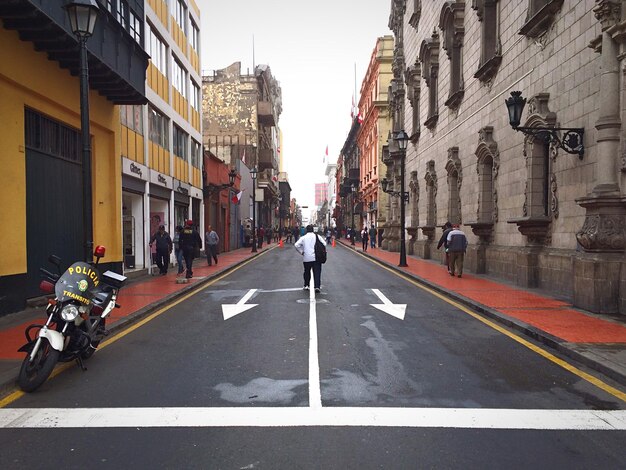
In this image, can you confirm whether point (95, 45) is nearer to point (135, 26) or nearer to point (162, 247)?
point (135, 26)

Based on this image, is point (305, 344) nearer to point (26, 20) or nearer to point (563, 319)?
point (563, 319)

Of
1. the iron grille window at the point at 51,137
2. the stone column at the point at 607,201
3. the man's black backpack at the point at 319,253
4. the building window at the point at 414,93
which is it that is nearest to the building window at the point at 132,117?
the iron grille window at the point at 51,137

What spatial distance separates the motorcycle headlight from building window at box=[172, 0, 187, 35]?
790 inches

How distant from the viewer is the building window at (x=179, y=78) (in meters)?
22.7

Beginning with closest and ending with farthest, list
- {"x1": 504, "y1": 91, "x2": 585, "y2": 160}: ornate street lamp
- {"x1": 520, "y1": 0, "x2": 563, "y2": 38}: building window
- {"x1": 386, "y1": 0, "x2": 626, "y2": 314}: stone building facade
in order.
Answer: {"x1": 386, "y1": 0, "x2": 626, "y2": 314}: stone building facade < {"x1": 504, "y1": 91, "x2": 585, "y2": 160}: ornate street lamp < {"x1": 520, "y1": 0, "x2": 563, "y2": 38}: building window

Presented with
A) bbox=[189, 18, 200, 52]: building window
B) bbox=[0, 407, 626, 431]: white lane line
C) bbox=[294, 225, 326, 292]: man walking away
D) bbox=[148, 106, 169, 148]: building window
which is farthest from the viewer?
bbox=[189, 18, 200, 52]: building window

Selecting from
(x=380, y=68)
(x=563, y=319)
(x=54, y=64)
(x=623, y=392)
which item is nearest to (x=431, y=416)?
(x=623, y=392)

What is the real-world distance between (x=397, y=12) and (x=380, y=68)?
35.5ft

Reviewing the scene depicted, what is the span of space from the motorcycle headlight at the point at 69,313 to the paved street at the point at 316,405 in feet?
2.40

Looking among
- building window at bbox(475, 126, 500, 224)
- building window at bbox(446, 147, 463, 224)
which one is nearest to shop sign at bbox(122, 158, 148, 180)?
building window at bbox(475, 126, 500, 224)

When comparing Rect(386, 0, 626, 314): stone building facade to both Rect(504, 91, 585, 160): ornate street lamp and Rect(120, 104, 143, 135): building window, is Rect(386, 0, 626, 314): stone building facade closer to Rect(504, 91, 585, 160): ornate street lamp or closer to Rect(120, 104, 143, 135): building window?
Rect(504, 91, 585, 160): ornate street lamp

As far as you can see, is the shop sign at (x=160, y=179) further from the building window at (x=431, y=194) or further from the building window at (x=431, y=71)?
the building window at (x=431, y=71)

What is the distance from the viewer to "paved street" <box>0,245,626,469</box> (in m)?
3.81

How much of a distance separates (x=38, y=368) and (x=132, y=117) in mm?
13234
